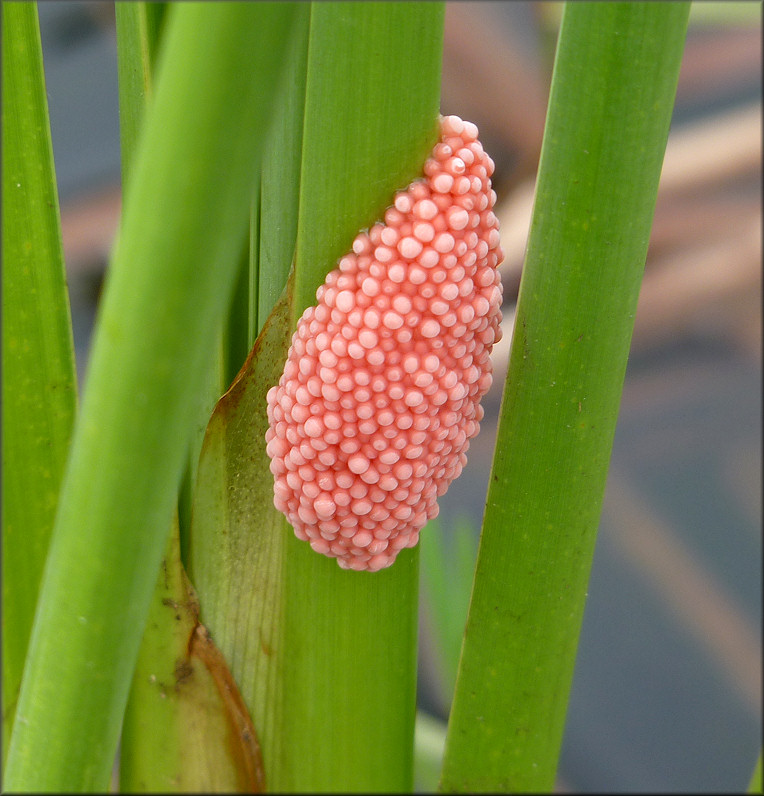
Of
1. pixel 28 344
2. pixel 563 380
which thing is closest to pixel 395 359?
pixel 563 380

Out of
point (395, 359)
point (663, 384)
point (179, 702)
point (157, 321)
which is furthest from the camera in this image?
point (663, 384)

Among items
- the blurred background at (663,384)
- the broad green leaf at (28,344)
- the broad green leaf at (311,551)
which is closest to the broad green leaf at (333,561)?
the broad green leaf at (311,551)

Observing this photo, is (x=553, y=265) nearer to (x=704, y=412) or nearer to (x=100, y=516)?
(x=100, y=516)

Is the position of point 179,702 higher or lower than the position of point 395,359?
lower

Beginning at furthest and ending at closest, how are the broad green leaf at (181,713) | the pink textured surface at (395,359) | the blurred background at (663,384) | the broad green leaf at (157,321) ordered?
the blurred background at (663,384) < the broad green leaf at (181,713) < the pink textured surface at (395,359) < the broad green leaf at (157,321)

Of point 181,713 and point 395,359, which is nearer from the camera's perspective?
→ point 395,359

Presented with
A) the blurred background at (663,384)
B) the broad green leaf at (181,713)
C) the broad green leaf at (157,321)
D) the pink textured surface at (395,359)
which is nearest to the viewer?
the broad green leaf at (157,321)

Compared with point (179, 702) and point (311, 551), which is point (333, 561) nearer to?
point (311, 551)

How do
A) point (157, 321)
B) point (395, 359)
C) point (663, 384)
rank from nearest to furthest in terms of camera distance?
point (157, 321)
point (395, 359)
point (663, 384)

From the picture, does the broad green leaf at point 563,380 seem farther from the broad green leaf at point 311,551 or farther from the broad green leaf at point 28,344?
the broad green leaf at point 28,344
